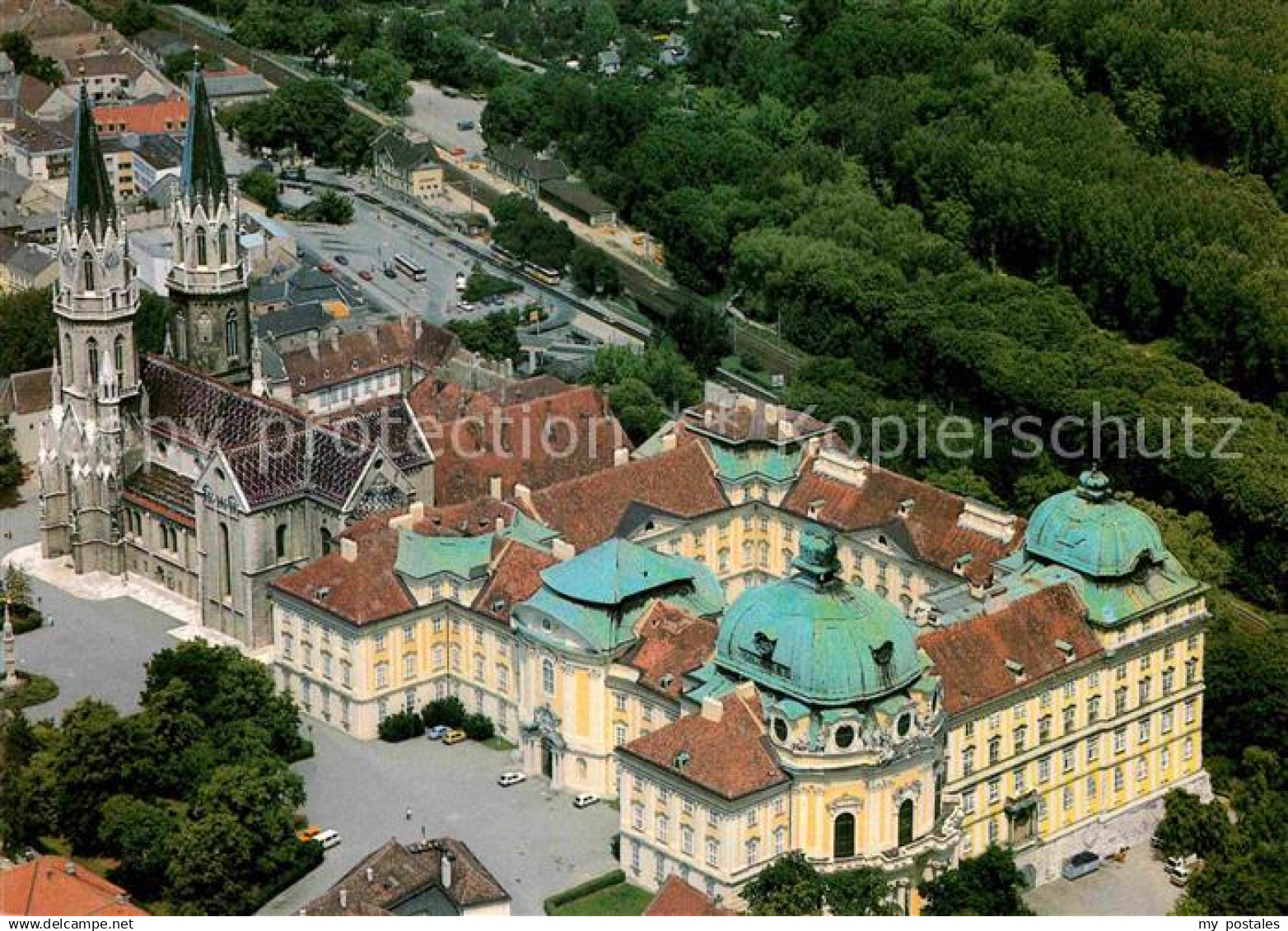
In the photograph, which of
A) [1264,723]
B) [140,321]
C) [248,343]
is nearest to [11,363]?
[140,321]

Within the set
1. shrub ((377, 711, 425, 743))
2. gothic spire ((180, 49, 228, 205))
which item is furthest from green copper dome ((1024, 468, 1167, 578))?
gothic spire ((180, 49, 228, 205))

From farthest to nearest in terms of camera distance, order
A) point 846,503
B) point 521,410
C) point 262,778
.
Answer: point 521,410, point 846,503, point 262,778

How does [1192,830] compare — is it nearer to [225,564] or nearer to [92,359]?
[225,564]

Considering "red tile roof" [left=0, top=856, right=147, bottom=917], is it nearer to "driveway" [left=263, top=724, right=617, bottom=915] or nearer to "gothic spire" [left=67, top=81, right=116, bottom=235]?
"driveway" [left=263, top=724, right=617, bottom=915]

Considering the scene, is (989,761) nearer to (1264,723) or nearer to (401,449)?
(1264,723)

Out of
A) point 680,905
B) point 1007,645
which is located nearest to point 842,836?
point 680,905

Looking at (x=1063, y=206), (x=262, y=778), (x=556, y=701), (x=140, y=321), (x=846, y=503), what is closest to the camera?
(x=262, y=778)

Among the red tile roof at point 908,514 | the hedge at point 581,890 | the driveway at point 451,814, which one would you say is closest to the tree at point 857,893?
the hedge at point 581,890

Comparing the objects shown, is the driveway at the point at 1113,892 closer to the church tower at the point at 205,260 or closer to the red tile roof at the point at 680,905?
the red tile roof at the point at 680,905
